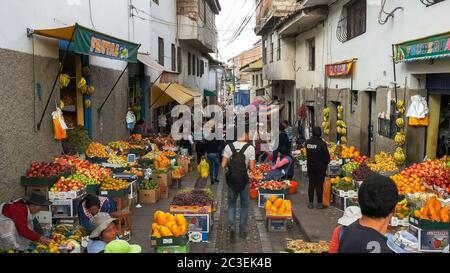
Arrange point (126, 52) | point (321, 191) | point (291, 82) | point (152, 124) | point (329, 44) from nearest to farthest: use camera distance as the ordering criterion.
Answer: point (321, 191), point (126, 52), point (329, 44), point (152, 124), point (291, 82)

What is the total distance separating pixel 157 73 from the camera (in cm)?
2150

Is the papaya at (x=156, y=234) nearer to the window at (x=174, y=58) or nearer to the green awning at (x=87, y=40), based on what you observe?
the green awning at (x=87, y=40)

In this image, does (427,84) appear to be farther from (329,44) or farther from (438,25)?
(329,44)

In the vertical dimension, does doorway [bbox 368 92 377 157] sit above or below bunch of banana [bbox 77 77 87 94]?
below

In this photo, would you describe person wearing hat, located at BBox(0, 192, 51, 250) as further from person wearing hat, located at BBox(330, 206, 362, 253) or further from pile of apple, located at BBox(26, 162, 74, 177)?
person wearing hat, located at BBox(330, 206, 362, 253)

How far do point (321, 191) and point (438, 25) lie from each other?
415cm

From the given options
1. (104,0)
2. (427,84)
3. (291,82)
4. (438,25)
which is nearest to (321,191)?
(427,84)

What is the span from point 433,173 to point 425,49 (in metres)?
2.45

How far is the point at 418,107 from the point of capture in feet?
34.0

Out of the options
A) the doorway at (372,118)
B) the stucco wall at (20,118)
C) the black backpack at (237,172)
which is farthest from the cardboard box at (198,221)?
the doorway at (372,118)

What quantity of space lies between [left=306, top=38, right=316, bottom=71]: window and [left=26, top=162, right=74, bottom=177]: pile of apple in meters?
15.5

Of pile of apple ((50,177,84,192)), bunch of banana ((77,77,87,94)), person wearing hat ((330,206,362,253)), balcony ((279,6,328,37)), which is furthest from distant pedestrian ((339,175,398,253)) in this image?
balcony ((279,6,328,37))

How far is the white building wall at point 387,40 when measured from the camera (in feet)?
31.6

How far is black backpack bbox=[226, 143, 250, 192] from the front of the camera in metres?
8.34
